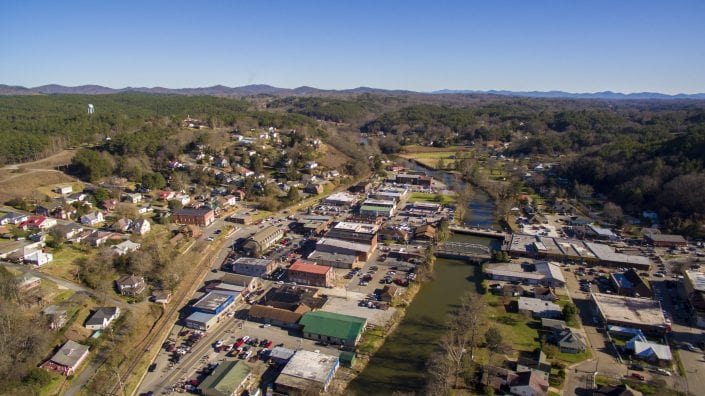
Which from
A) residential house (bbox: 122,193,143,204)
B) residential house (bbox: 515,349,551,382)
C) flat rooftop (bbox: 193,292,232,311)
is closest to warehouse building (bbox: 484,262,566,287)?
residential house (bbox: 515,349,551,382)

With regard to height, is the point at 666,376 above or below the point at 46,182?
below

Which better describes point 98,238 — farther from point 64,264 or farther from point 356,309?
point 356,309

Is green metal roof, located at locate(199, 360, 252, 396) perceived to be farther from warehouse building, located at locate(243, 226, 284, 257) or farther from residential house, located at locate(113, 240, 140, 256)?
residential house, located at locate(113, 240, 140, 256)

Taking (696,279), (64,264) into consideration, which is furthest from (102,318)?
(696,279)

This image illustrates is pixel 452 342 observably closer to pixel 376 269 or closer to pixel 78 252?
pixel 376 269

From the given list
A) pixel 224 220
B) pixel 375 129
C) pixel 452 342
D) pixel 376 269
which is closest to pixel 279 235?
pixel 224 220

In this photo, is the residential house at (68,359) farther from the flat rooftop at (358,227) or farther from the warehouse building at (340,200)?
the warehouse building at (340,200)
